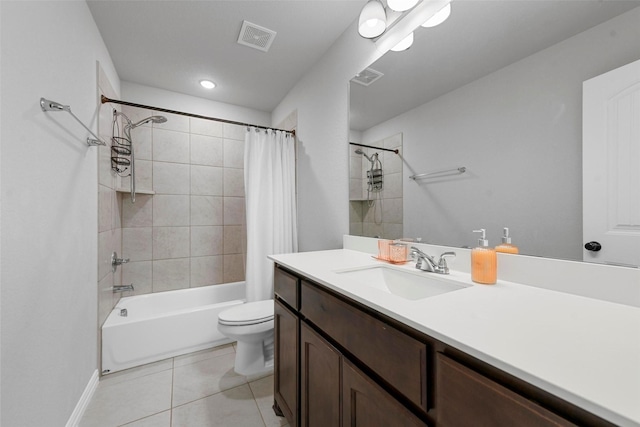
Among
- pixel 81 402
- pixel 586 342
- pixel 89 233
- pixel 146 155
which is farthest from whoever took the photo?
pixel 146 155

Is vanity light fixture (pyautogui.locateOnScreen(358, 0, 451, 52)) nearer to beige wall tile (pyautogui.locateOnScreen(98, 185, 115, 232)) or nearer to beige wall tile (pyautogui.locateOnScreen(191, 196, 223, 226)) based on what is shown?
beige wall tile (pyautogui.locateOnScreen(98, 185, 115, 232))

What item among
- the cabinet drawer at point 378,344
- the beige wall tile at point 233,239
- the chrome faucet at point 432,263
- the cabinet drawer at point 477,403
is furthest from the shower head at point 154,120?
the cabinet drawer at point 477,403

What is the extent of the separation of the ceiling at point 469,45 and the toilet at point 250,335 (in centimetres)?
145

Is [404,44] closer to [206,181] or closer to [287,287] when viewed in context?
[287,287]

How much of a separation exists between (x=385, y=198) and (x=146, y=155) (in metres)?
2.39

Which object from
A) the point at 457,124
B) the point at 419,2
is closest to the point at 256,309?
the point at 457,124

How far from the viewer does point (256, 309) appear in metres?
1.89

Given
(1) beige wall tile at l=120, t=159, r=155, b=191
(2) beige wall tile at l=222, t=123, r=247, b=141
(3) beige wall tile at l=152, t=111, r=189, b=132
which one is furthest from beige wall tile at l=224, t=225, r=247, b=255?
(3) beige wall tile at l=152, t=111, r=189, b=132

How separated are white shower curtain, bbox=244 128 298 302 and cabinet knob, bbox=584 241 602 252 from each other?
6.37 feet

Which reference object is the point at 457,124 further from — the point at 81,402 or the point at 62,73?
the point at 81,402

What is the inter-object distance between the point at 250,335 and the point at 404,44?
197 centimetres

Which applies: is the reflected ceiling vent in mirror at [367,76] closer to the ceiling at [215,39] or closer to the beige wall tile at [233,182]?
the ceiling at [215,39]

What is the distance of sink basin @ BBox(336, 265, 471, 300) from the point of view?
0.97 m

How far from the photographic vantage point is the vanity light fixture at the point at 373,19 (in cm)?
136
